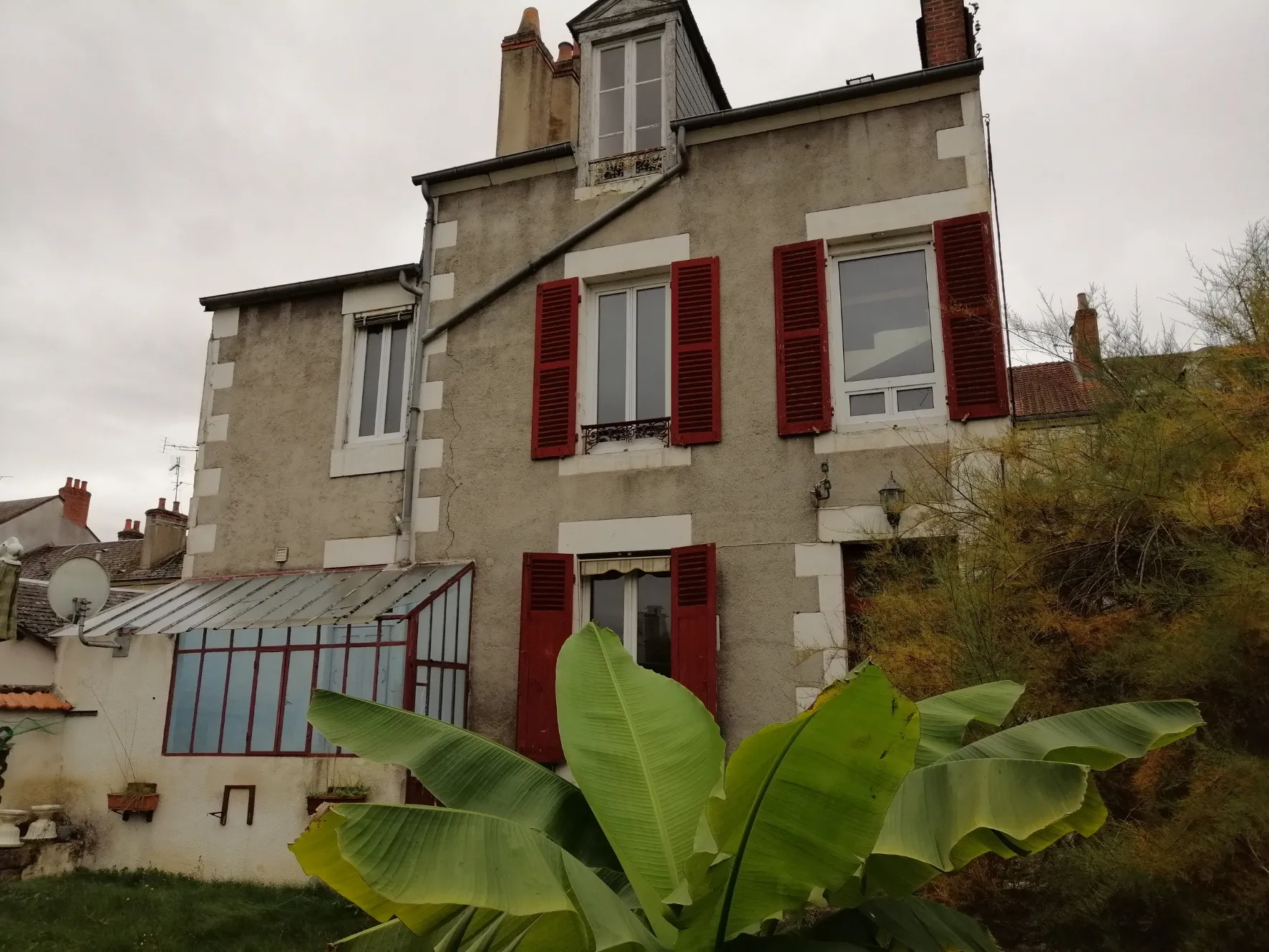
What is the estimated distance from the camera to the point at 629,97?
9.05 metres

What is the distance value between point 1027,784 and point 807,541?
4386 millimetres

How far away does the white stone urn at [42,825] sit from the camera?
816 centimetres

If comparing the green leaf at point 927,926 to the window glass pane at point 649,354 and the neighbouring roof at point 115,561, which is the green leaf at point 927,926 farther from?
the neighbouring roof at point 115,561

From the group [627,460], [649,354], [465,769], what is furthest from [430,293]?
[465,769]

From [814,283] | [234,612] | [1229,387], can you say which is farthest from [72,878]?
[1229,387]

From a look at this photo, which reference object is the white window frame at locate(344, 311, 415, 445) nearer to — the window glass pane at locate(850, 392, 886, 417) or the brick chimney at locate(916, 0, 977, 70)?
the window glass pane at locate(850, 392, 886, 417)

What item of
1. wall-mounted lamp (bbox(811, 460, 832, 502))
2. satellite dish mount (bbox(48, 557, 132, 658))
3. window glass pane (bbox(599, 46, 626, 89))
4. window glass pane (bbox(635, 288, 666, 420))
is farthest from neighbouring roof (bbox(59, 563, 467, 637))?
window glass pane (bbox(599, 46, 626, 89))

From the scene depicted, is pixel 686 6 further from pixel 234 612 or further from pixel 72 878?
pixel 72 878

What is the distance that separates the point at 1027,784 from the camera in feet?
9.60

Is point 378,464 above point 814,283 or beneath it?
beneath

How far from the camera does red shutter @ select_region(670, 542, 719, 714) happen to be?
23.4 feet

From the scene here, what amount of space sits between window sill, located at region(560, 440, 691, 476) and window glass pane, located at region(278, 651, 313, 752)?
8.97 ft

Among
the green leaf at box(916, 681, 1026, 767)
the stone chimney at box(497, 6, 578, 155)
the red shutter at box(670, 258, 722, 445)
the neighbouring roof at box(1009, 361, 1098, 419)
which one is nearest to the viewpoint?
the green leaf at box(916, 681, 1026, 767)

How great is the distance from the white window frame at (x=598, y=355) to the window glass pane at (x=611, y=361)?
32mm
